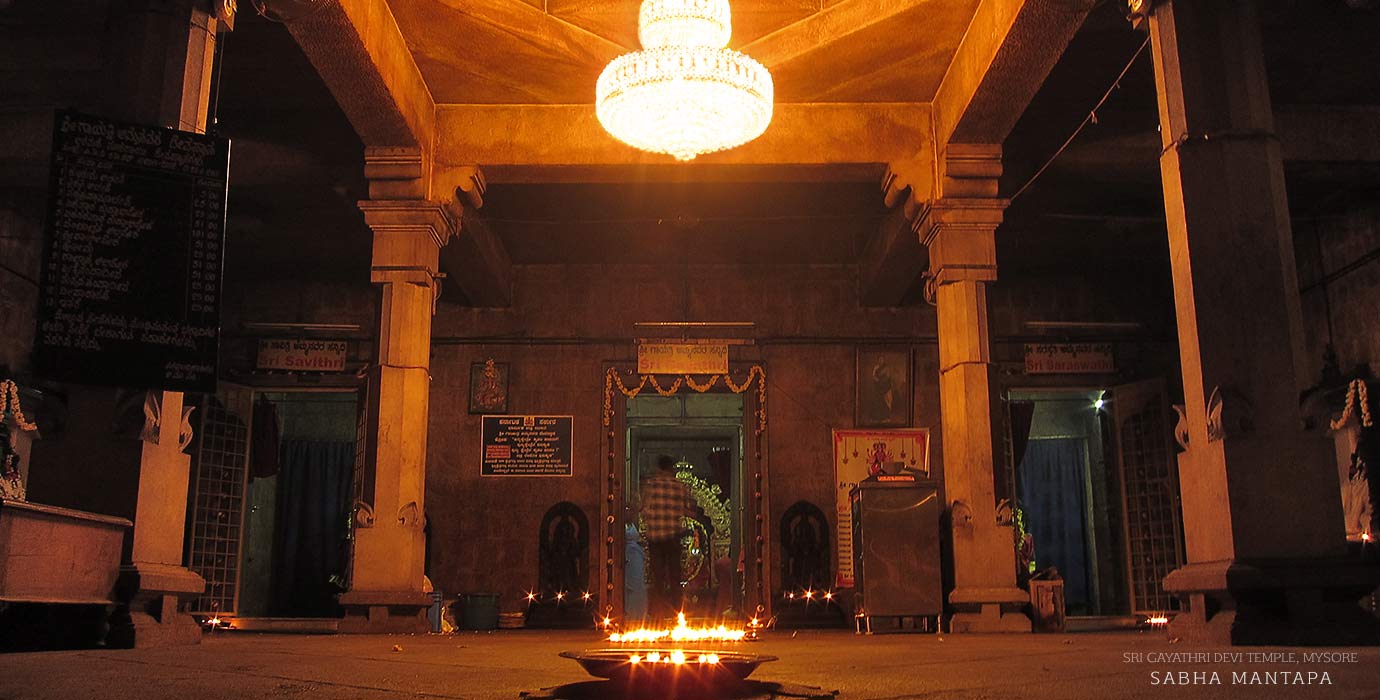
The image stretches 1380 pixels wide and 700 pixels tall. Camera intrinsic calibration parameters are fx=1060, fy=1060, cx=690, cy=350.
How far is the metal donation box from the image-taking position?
9.22m

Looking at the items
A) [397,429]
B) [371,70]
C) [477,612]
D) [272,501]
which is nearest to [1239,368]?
[371,70]

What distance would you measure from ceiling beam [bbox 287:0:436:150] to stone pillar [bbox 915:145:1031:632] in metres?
4.57

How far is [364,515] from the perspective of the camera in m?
8.87

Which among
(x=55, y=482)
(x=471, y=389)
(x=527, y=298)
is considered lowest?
(x=55, y=482)

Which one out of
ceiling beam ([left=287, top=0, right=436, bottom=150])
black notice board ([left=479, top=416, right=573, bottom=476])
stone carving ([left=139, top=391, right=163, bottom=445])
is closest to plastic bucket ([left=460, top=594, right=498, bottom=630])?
black notice board ([left=479, top=416, right=573, bottom=476])

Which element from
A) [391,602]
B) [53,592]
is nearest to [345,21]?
[53,592]

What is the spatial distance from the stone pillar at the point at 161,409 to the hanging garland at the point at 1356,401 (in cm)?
1082

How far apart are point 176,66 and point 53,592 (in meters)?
2.83

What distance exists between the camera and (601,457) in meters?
13.7

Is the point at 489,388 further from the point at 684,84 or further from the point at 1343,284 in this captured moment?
the point at 1343,284

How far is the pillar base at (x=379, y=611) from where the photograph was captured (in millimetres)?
8695

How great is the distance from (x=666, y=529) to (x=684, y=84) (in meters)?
4.31

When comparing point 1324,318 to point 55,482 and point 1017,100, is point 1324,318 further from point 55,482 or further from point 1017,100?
point 55,482

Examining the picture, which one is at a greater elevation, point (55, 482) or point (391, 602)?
point (55, 482)
